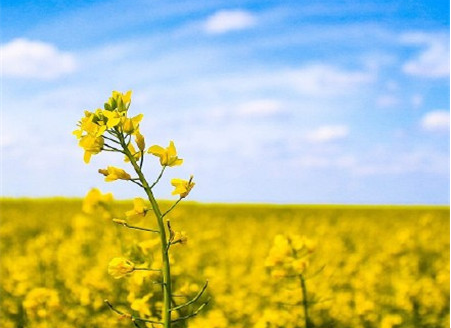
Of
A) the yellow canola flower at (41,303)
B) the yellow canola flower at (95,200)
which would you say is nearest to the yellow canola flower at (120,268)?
the yellow canola flower at (41,303)

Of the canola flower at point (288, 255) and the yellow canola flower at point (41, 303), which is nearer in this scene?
the canola flower at point (288, 255)

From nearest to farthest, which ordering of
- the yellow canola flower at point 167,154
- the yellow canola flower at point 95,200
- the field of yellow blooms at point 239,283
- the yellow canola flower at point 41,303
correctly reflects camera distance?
the yellow canola flower at point 167,154
the field of yellow blooms at point 239,283
the yellow canola flower at point 41,303
the yellow canola flower at point 95,200

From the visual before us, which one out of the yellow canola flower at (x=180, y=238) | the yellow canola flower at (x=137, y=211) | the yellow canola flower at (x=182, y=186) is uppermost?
the yellow canola flower at (x=182, y=186)

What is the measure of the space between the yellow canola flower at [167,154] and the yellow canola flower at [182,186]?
6 cm

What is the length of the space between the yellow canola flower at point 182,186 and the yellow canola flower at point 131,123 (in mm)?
198

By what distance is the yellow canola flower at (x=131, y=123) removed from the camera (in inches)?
77.5

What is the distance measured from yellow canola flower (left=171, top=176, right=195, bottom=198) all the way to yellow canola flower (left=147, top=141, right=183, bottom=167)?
6 cm

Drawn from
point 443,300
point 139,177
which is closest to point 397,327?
point 443,300

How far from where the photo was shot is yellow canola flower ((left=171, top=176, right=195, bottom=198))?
201 cm

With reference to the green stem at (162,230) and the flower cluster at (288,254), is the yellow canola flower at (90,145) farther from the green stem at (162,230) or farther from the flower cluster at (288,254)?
the flower cluster at (288,254)

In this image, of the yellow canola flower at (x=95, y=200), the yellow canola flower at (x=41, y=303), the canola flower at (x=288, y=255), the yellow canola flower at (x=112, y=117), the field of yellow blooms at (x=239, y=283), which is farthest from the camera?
the yellow canola flower at (x=95, y=200)

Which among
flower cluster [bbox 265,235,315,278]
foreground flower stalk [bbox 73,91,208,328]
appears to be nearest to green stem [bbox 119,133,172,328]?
foreground flower stalk [bbox 73,91,208,328]

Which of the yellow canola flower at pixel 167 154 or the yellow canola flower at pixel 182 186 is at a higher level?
the yellow canola flower at pixel 167 154

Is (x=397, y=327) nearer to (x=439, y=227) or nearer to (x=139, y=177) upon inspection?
(x=139, y=177)
